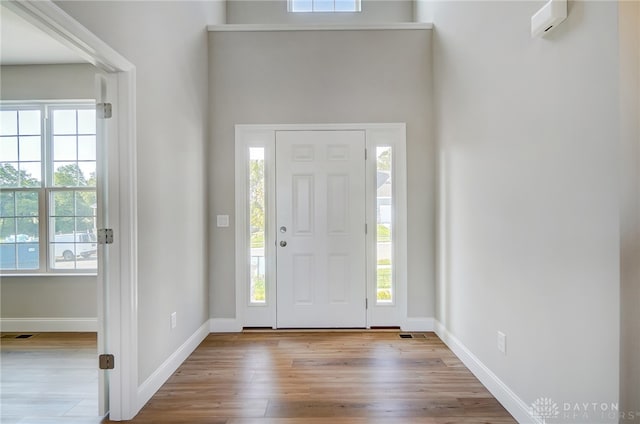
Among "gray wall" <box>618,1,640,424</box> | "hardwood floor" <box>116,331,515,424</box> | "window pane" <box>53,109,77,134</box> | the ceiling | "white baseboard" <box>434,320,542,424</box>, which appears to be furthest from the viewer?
"window pane" <box>53,109,77,134</box>

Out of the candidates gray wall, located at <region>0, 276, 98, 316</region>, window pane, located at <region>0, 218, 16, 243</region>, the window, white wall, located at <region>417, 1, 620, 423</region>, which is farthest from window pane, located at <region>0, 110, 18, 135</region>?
white wall, located at <region>417, 1, 620, 423</region>

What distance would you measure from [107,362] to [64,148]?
2515 millimetres

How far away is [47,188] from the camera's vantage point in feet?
10.7

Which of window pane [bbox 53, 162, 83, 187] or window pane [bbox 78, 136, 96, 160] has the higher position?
window pane [bbox 78, 136, 96, 160]

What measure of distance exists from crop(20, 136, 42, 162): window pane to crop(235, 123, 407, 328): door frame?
2017mm

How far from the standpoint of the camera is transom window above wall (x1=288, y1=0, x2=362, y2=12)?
3.93m

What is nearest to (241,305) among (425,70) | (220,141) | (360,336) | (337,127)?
(360,336)

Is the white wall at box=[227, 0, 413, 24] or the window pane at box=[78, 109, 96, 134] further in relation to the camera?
the white wall at box=[227, 0, 413, 24]

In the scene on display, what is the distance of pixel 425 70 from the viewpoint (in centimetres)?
322

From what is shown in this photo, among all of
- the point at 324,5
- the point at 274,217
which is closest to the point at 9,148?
the point at 274,217

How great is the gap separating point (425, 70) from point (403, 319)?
2489 mm

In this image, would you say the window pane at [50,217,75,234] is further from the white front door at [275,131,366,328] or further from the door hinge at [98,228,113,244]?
the white front door at [275,131,366,328]

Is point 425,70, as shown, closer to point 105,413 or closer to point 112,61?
point 112,61

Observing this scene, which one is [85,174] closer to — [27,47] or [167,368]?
[27,47]
